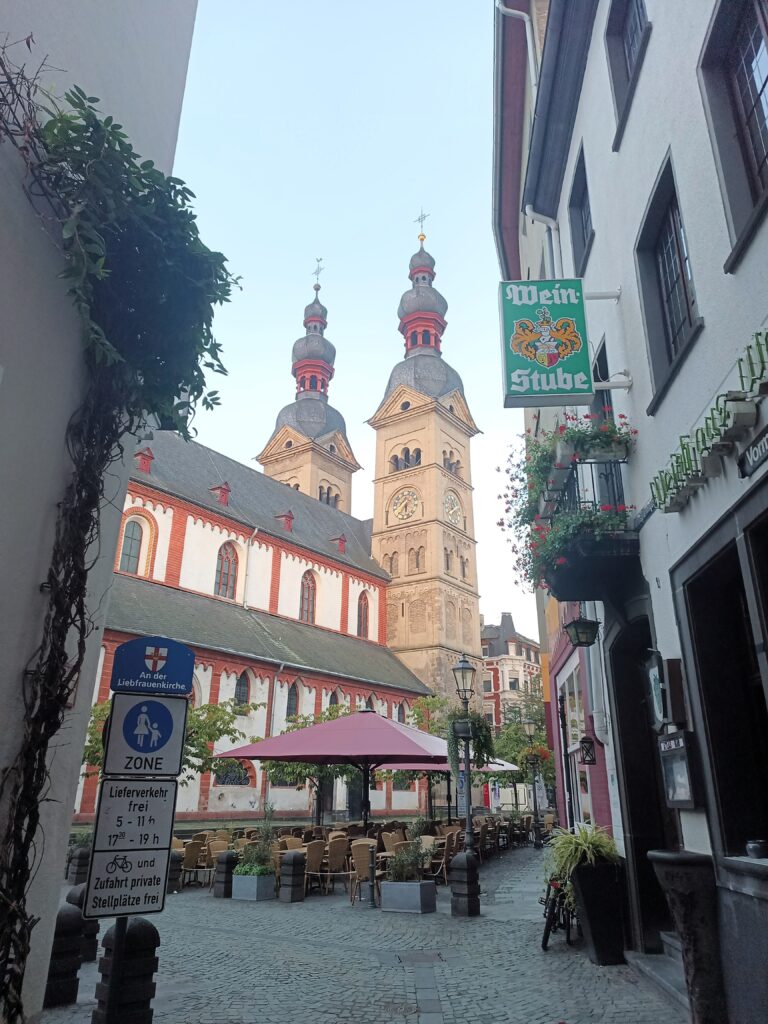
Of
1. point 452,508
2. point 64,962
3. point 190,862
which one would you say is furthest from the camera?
point 452,508

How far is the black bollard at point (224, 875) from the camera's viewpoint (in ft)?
43.5

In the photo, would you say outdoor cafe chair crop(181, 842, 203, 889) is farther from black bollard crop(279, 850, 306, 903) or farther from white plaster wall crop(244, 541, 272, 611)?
white plaster wall crop(244, 541, 272, 611)

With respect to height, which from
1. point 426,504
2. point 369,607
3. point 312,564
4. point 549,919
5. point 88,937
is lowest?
point 88,937

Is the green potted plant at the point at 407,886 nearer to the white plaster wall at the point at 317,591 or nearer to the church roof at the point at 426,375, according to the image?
the white plaster wall at the point at 317,591

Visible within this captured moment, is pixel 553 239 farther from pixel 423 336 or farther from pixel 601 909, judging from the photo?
pixel 423 336

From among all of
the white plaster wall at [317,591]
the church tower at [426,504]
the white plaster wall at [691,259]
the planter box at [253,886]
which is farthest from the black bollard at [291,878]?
the church tower at [426,504]

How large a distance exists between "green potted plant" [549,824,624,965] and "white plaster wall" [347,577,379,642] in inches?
1493

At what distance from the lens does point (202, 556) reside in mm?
36188

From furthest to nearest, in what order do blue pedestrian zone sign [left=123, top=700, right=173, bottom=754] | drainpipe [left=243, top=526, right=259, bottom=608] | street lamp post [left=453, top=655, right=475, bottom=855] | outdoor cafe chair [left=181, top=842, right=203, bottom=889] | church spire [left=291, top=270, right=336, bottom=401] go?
church spire [left=291, top=270, right=336, bottom=401] < drainpipe [left=243, top=526, right=259, bottom=608] < outdoor cafe chair [left=181, top=842, right=203, bottom=889] < street lamp post [left=453, top=655, right=475, bottom=855] < blue pedestrian zone sign [left=123, top=700, right=173, bottom=754]

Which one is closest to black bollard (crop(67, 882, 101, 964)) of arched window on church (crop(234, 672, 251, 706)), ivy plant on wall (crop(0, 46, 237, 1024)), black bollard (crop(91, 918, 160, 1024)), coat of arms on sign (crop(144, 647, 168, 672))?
black bollard (crop(91, 918, 160, 1024))

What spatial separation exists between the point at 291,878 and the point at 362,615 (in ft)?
114

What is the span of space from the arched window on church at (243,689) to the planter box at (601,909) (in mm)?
25973

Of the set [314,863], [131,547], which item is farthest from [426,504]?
[314,863]

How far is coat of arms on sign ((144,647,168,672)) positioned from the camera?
4.63 m
